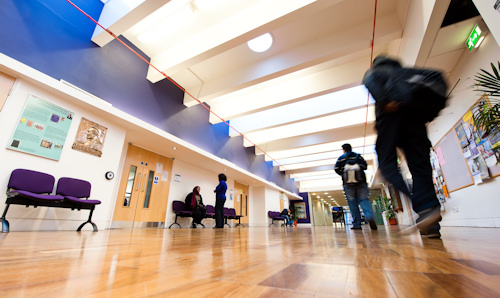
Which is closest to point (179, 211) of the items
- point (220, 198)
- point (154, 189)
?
point (154, 189)

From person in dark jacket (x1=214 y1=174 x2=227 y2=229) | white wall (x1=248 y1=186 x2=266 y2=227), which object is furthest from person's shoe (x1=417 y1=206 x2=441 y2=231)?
white wall (x1=248 y1=186 x2=266 y2=227)

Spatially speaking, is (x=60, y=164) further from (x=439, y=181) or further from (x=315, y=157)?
(x=315, y=157)

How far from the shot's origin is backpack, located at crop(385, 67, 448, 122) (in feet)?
4.20

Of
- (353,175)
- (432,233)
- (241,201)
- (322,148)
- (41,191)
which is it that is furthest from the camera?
(322,148)

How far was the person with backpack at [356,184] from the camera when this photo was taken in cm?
319

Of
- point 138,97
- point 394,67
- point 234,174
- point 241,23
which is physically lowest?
point 394,67

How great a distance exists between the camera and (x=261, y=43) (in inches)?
185

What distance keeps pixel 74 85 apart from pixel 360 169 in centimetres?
A: 477

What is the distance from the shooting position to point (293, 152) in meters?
10.2

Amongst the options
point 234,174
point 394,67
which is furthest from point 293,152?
point 394,67

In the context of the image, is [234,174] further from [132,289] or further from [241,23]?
[132,289]

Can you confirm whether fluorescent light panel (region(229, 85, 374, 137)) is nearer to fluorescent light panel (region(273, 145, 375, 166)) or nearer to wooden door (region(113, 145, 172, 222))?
wooden door (region(113, 145, 172, 222))

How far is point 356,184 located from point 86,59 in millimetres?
5066

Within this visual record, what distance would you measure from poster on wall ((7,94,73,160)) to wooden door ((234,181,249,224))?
20.9 feet
